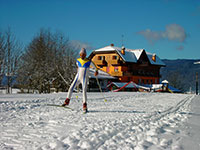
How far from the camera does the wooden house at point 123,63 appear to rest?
53.8 metres

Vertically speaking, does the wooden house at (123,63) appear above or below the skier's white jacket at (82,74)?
above

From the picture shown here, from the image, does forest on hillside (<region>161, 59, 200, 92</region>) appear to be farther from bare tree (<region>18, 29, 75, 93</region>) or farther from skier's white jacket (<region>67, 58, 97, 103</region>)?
skier's white jacket (<region>67, 58, 97, 103</region>)

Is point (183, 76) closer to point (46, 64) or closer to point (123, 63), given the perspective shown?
point (123, 63)

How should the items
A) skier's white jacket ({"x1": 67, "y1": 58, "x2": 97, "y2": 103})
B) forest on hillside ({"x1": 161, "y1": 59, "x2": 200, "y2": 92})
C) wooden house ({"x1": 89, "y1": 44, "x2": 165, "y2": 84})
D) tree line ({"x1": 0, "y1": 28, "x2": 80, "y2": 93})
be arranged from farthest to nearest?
forest on hillside ({"x1": 161, "y1": 59, "x2": 200, "y2": 92}) → wooden house ({"x1": 89, "y1": 44, "x2": 165, "y2": 84}) → tree line ({"x1": 0, "y1": 28, "x2": 80, "y2": 93}) → skier's white jacket ({"x1": 67, "y1": 58, "x2": 97, "y2": 103})

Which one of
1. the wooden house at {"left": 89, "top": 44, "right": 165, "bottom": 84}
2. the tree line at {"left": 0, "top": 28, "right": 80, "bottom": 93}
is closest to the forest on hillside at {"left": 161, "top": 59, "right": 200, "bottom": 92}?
the wooden house at {"left": 89, "top": 44, "right": 165, "bottom": 84}

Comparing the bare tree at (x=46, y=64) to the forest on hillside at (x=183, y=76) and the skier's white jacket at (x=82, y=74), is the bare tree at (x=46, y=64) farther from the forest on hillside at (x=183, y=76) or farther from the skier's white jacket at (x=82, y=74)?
the forest on hillside at (x=183, y=76)

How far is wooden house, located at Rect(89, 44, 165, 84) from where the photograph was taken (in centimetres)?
5378

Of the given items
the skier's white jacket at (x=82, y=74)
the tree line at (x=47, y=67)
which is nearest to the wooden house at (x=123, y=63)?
the tree line at (x=47, y=67)

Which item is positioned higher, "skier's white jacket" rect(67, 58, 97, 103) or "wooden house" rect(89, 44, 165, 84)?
"wooden house" rect(89, 44, 165, 84)

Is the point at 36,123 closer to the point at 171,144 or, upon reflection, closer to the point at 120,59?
the point at 171,144

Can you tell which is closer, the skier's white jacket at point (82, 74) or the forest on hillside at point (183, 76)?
the skier's white jacket at point (82, 74)

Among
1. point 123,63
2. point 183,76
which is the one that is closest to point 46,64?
point 123,63

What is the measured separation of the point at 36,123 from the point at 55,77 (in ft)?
101

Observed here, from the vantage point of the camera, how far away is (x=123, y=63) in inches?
2126
